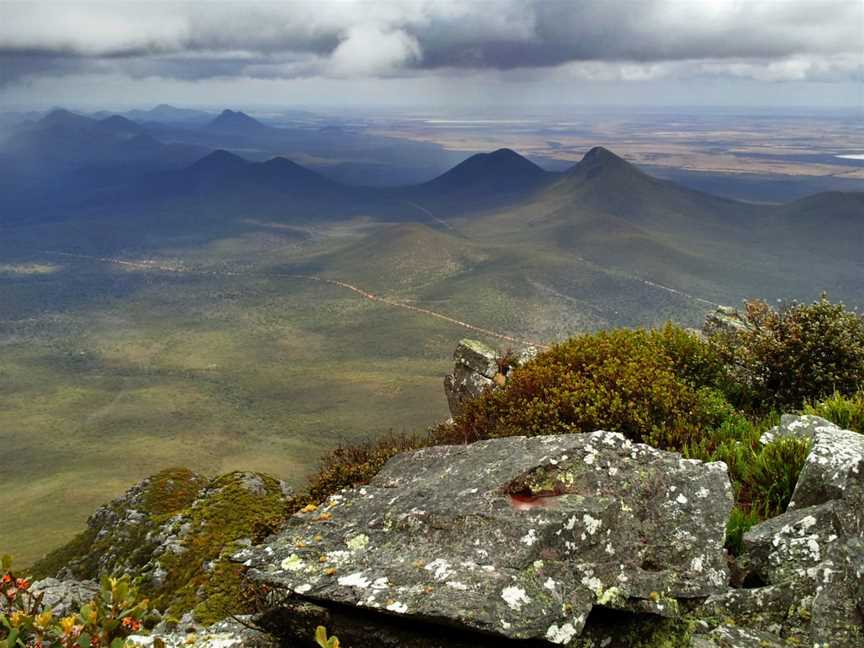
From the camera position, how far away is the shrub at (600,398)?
10.6 m

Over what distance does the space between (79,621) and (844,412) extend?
38.2 feet

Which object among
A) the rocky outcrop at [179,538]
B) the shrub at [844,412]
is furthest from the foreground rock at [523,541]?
the shrub at [844,412]

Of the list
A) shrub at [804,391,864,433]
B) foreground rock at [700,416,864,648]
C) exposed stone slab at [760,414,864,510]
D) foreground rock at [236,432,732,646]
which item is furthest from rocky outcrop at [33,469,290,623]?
shrub at [804,391,864,433]

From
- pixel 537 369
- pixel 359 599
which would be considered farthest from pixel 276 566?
pixel 537 369

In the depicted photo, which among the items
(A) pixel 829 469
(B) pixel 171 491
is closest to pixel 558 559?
(A) pixel 829 469

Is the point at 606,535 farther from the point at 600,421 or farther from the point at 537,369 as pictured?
the point at 537,369

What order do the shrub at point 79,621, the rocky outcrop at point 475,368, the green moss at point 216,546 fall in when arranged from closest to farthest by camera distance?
the shrub at point 79,621 → the green moss at point 216,546 → the rocky outcrop at point 475,368

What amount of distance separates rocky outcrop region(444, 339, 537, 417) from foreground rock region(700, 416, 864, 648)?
10354 mm

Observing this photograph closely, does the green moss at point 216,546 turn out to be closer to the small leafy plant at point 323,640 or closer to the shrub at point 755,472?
the small leafy plant at point 323,640

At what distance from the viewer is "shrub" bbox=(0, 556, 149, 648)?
4.42 meters

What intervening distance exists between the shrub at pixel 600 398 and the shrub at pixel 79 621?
22.8ft

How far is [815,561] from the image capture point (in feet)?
22.0

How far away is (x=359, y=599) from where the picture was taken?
220 inches

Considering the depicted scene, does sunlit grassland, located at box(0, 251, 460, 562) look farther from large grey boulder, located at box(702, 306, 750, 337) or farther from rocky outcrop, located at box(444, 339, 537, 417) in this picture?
large grey boulder, located at box(702, 306, 750, 337)
